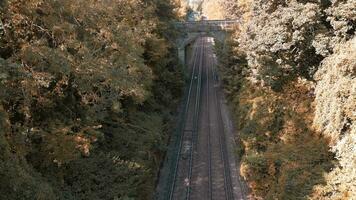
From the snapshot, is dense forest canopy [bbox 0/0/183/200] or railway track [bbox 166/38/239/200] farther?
railway track [bbox 166/38/239/200]

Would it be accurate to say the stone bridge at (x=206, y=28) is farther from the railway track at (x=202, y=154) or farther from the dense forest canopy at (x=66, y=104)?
the dense forest canopy at (x=66, y=104)

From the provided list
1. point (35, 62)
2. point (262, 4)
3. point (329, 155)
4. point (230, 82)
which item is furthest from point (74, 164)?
point (230, 82)

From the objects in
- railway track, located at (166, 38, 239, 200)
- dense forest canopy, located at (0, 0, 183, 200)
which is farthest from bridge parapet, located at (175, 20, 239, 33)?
dense forest canopy, located at (0, 0, 183, 200)

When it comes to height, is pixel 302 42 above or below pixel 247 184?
above

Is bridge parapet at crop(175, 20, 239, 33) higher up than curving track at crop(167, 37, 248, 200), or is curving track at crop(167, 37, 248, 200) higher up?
bridge parapet at crop(175, 20, 239, 33)

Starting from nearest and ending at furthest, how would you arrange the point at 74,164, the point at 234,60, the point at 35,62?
the point at 35,62
the point at 74,164
the point at 234,60

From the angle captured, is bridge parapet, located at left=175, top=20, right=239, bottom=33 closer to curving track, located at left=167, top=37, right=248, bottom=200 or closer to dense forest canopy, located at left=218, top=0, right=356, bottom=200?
curving track, located at left=167, top=37, right=248, bottom=200

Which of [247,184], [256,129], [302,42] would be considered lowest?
[247,184]

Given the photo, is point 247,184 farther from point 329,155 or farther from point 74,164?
point 74,164

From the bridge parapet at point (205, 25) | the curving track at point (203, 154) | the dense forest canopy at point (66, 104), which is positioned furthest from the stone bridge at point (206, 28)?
the dense forest canopy at point (66, 104)
